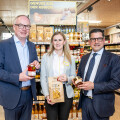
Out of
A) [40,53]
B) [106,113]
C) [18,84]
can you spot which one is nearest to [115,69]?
[106,113]

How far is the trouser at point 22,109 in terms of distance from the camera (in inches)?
80.0

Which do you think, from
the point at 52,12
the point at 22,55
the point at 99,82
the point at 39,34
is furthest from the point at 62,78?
the point at 52,12

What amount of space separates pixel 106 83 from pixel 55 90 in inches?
30.6

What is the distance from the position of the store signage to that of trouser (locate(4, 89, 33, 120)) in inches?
80.2

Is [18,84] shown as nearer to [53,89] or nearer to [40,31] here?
[53,89]

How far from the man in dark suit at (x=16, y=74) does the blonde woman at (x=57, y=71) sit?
0.35 meters

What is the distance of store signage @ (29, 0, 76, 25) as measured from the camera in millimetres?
3648

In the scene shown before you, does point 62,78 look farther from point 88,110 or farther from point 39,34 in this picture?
point 39,34

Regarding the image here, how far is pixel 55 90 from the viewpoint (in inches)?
91.3

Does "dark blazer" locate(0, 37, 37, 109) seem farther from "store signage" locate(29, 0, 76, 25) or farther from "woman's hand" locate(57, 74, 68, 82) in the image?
"store signage" locate(29, 0, 76, 25)

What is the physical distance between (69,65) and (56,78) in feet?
1.09

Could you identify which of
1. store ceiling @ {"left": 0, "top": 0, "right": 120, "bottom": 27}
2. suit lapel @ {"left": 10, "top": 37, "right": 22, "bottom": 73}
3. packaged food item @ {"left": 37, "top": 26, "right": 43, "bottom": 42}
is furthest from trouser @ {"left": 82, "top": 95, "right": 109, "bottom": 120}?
store ceiling @ {"left": 0, "top": 0, "right": 120, "bottom": 27}

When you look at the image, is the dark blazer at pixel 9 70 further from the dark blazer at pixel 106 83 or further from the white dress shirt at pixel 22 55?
the dark blazer at pixel 106 83

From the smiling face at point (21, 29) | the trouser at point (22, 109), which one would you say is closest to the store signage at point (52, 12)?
the smiling face at point (21, 29)
